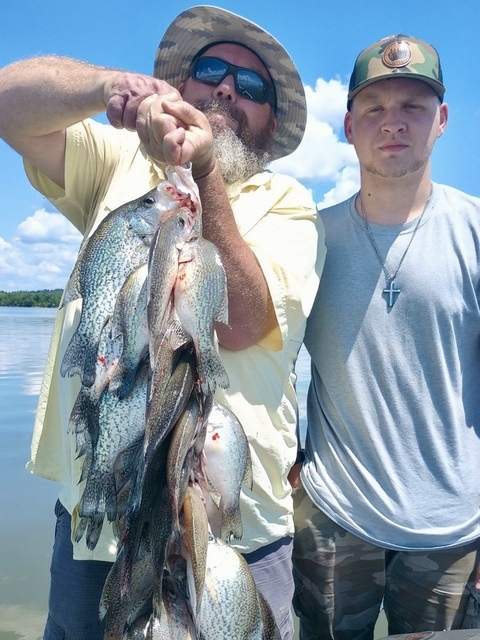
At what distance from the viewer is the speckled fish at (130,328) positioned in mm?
1736

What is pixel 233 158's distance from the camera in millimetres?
3045

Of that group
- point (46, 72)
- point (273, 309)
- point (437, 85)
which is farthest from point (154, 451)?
point (437, 85)

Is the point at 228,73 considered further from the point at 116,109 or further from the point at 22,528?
the point at 22,528

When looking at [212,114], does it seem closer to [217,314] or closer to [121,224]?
[121,224]

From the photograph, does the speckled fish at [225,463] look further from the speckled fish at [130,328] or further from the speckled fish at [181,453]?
the speckled fish at [130,328]

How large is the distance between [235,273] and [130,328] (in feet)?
2.13

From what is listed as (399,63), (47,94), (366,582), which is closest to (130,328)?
(47,94)

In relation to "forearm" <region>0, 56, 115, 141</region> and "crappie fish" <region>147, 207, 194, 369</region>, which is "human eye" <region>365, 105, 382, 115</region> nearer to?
"forearm" <region>0, 56, 115, 141</region>

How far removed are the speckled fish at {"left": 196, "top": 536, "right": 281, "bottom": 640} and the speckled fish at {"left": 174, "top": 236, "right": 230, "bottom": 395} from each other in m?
0.56

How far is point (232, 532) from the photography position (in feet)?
6.46

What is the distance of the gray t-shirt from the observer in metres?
3.18

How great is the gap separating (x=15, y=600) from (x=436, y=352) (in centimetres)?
376

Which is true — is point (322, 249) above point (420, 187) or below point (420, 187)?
below

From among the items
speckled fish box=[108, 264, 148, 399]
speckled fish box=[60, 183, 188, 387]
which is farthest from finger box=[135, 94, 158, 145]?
speckled fish box=[108, 264, 148, 399]
